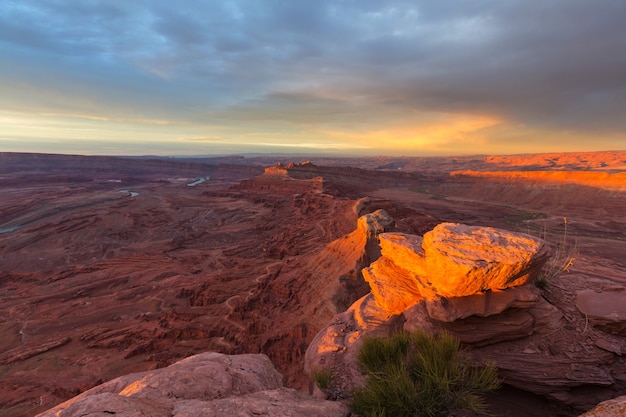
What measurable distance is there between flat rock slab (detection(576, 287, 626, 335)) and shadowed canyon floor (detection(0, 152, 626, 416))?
3.4 inches

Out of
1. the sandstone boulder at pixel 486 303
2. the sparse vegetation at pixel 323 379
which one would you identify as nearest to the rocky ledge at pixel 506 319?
the sandstone boulder at pixel 486 303

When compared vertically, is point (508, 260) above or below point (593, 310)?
above

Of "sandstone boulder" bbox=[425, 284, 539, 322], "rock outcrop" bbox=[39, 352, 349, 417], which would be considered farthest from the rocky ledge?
"rock outcrop" bbox=[39, 352, 349, 417]

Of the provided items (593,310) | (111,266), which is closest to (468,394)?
(593,310)

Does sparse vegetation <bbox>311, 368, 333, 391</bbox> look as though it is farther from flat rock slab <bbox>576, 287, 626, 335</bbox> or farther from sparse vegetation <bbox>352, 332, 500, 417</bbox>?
flat rock slab <bbox>576, 287, 626, 335</bbox>

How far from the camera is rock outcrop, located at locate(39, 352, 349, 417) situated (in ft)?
11.5

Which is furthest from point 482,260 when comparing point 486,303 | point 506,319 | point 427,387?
point 427,387

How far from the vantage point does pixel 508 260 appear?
541cm

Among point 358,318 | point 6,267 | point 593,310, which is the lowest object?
point 6,267

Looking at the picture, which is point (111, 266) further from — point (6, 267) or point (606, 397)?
point (606, 397)

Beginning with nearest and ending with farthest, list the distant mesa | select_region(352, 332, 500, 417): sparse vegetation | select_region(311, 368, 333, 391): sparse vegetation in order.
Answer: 1. select_region(352, 332, 500, 417): sparse vegetation
2. select_region(311, 368, 333, 391): sparse vegetation
3. the distant mesa

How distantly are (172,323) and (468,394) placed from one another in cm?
1449

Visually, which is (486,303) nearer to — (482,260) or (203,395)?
(482,260)

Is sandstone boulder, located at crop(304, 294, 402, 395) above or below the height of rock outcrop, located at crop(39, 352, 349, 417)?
below
